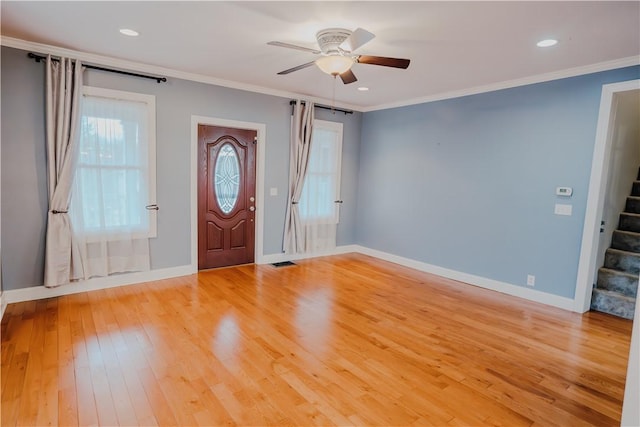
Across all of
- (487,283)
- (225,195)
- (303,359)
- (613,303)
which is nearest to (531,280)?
(487,283)

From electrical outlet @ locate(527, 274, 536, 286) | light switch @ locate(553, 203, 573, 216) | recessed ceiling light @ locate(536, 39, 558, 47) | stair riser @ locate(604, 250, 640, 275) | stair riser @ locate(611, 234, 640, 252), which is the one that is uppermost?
recessed ceiling light @ locate(536, 39, 558, 47)

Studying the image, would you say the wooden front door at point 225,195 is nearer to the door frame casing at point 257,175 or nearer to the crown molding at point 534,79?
the door frame casing at point 257,175

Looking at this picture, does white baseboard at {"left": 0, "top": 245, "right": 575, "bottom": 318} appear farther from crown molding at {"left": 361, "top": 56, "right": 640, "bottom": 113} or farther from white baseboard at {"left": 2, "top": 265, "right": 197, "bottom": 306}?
crown molding at {"left": 361, "top": 56, "right": 640, "bottom": 113}

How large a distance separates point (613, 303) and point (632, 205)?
1.70 metres

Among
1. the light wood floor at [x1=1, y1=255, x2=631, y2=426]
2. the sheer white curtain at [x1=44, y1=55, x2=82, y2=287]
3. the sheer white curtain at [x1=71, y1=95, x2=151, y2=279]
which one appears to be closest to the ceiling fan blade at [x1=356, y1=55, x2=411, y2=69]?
the light wood floor at [x1=1, y1=255, x2=631, y2=426]

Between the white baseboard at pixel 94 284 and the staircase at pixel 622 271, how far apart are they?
5168 millimetres

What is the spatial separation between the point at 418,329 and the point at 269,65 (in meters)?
3.34

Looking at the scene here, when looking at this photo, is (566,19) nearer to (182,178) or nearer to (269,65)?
(269,65)

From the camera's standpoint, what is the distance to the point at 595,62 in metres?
3.58

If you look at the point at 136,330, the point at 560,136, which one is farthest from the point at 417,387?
the point at 560,136

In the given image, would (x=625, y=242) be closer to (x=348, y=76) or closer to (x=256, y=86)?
(x=348, y=76)

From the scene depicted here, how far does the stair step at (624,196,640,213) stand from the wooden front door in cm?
533

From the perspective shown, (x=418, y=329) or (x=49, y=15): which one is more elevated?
(x=49, y=15)

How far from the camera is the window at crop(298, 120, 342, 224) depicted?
5.96m
